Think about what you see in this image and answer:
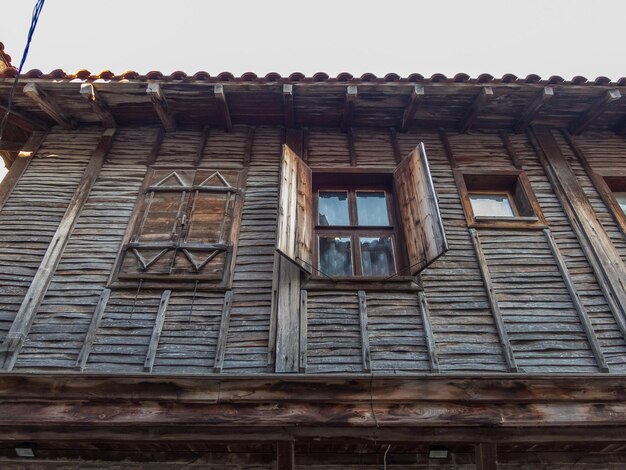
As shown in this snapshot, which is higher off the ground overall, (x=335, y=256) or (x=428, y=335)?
(x=335, y=256)

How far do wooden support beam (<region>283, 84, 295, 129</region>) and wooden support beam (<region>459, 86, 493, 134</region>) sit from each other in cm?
254

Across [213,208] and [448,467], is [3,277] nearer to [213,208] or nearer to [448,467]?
[213,208]

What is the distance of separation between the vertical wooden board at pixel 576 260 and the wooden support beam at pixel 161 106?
5.05 metres

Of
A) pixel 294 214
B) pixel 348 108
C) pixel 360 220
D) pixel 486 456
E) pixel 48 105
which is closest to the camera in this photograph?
pixel 486 456

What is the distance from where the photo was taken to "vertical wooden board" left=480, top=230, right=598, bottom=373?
426 centimetres

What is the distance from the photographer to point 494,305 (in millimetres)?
4598

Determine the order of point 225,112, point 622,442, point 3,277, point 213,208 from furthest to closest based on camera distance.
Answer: point 225,112
point 213,208
point 3,277
point 622,442

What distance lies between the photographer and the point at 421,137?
659 cm

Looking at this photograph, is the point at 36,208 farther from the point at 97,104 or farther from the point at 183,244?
the point at 183,244

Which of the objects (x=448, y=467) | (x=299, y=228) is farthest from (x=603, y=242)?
(x=299, y=228)

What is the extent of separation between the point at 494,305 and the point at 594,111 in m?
3.70

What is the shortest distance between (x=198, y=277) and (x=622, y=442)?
4.29 meters

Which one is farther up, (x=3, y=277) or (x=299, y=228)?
(x=299, y=228)

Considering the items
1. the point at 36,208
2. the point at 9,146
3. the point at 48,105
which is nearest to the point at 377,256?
the point at 36,208
